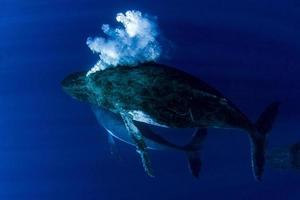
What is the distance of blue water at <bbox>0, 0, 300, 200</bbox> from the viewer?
13.8 m

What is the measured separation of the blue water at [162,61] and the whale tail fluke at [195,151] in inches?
107

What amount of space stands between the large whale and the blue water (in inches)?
173

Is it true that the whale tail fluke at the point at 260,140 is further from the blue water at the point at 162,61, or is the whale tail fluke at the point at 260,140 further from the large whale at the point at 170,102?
the blue water at the point at 162,61

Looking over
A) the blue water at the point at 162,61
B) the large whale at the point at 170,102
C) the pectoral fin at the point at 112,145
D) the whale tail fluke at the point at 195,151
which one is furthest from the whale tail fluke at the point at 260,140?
the pectoral fin at the point at 112,145

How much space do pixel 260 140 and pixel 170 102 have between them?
222 cm

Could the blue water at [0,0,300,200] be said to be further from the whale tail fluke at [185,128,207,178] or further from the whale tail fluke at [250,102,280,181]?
the whale tail fluke at [250,102,280,181]

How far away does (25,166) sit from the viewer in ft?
61.1

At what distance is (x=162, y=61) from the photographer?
13.8m

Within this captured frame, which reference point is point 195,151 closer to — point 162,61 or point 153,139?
point 153,139

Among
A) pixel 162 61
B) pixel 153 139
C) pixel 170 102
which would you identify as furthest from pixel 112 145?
pixel 170 102

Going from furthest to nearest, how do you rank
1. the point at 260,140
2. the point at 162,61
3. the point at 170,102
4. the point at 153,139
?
the point at 162,61 < the point at 153,139 < the point at 260,140 < the point at 170,102

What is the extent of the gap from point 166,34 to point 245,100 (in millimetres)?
3465

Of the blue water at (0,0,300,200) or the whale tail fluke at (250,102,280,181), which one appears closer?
the whale tail fluke at (250,102,280,181)

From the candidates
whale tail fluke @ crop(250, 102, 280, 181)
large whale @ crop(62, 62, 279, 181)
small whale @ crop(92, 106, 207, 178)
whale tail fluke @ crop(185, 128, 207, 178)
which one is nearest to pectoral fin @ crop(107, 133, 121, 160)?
small whale @ crop(92, 106, 207, 178)
